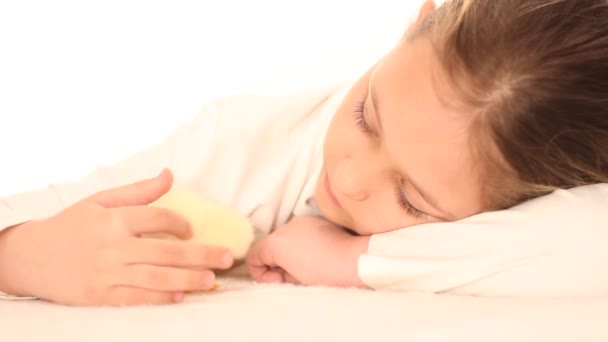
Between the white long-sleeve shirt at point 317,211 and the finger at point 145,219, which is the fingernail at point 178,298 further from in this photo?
the white long-sleeve shirt at point 317,211

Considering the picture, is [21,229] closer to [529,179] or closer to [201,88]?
[529,179]

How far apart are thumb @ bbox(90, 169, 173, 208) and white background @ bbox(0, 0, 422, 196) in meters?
0.78

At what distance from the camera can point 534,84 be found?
0.89m

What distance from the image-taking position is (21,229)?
1.03 m

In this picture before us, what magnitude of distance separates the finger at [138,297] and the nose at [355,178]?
25 centimetres

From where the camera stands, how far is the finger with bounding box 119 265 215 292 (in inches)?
35.7

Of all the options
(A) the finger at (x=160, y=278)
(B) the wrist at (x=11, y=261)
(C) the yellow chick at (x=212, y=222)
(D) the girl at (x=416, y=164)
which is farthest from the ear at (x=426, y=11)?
(B) the wrist at (x=11, y=261)

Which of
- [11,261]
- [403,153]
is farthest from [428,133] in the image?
[11,261]

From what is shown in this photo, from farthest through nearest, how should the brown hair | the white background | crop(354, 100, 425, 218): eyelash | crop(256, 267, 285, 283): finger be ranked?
the white background < crop(256, 267, 285, 283): finger < crop(354, 100, 425, 218): eyelash < the brown hair

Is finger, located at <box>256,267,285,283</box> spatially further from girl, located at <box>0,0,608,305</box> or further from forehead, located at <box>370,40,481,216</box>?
forehead, located at <box>370,40,481,216</box>

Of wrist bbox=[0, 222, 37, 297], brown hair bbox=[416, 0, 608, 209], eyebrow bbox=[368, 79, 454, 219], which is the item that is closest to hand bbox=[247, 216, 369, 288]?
eyebrow bbox=[368, 79, 454, 219]

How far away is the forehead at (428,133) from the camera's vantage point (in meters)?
0.93

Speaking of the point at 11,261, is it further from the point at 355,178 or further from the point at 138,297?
the point at 355,178

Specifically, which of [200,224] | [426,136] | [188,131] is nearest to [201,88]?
[188,131]
